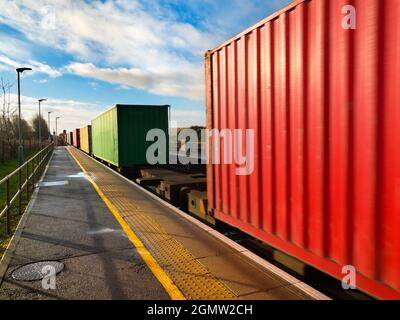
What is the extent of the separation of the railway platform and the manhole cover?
10cm

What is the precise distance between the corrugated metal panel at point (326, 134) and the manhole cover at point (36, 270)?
293 cm

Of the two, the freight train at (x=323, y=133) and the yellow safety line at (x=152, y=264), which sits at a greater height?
the freight train at (x=323, y=133)

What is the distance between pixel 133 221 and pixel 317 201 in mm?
4973

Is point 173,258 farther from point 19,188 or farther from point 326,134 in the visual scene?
point 19,188

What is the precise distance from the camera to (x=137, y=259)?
5352mm

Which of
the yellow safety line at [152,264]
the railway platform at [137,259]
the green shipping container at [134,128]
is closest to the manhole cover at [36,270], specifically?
the railway platform at [137,259]

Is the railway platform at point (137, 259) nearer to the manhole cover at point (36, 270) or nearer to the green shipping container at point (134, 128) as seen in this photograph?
the manhole cover at point (36, 270)

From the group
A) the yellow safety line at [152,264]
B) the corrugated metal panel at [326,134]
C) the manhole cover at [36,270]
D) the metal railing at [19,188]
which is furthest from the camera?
the metal railing at [19,188]

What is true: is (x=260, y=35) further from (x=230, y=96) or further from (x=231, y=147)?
(x=231, y=147)

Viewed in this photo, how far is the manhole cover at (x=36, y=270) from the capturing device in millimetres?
4754

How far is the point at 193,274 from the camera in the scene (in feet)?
15.5

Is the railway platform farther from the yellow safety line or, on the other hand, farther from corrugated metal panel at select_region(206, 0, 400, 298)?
corrugated metal panel at select_region(206, 0, 400, 298)

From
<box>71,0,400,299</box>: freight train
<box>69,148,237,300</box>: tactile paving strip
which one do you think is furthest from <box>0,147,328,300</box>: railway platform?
<box>71,0,400,299</box>: freight train

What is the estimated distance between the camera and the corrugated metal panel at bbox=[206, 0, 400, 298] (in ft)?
9.54
